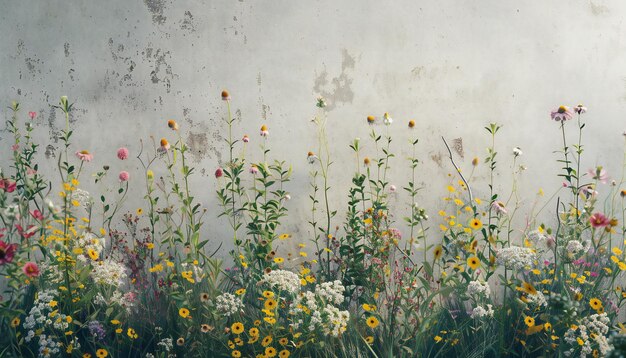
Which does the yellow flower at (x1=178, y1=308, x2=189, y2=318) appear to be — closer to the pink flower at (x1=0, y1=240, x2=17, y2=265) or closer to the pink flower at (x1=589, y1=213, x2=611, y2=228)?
the pink flower at (x1=0, y1=240, x2=17, y2=265)

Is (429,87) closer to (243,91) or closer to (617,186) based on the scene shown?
(243,91)

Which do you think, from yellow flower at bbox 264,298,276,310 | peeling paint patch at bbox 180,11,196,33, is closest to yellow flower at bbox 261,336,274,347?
yellow flower at bbox 264,298,276,310

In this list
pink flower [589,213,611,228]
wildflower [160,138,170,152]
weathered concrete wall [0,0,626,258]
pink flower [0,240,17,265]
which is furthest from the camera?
weathered concrete wall [0,0,626,258]

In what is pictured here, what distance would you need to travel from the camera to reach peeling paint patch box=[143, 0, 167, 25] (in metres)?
3.20

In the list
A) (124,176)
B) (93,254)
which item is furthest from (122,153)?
(93,254)

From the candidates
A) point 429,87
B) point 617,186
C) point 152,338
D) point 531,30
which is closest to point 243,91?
point 429,87

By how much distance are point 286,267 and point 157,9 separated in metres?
1.59

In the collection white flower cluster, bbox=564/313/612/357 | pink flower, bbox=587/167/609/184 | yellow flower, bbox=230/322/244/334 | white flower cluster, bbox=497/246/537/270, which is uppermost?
pink flower, bbox=587/167/609/184

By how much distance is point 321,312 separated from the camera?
89.0 inches

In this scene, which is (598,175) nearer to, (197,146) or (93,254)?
(197,146)

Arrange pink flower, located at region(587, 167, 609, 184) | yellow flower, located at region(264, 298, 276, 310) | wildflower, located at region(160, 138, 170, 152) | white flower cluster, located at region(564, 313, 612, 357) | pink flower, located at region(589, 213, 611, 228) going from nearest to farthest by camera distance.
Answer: pink flower, located at region(589, 213, 611, 228)
white flower cluster, located at region(564, 313, 612, 357)
pink flower, located at region(587, 167, 609, 184)
yellow flower, located at region(264, 298, 276, 310)
wildflower, located at region(160, 138, 170, 152)

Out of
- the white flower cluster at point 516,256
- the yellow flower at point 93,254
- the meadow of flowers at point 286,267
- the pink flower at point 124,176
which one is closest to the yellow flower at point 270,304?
the meadow of flowers at point 286,267

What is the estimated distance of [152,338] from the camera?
2.64 metres

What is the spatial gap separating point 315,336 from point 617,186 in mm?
2117
